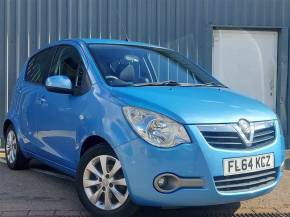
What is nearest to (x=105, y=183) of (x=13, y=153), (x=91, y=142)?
(x=91, y=142)

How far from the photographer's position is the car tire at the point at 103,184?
442cm

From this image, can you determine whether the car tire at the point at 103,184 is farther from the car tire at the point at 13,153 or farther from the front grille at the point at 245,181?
the car tire at the point at 13,153

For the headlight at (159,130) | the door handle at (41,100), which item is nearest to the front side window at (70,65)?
the door handle at (41,100)

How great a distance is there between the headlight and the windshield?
0.73 metres

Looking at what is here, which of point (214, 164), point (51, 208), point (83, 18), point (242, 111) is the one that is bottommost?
point (51, 208)

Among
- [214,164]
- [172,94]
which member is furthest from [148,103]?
[214,164]

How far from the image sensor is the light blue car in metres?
4.17

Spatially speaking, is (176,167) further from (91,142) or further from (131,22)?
(131,22)

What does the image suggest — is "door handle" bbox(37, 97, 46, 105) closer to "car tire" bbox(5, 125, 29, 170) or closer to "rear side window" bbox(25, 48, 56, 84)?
"rear side window" bbox(25, 48, 56, 84)

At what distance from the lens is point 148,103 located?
14.3 ft

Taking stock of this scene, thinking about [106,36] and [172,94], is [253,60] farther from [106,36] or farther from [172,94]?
[172,94]

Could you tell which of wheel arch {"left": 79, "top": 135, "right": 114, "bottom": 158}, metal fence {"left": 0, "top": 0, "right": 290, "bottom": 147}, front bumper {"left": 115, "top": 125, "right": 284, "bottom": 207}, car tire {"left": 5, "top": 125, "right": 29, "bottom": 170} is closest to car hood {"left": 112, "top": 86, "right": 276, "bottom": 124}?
front bumper {"left": 115, "top": 125, "right": 284, "bottom": 207}

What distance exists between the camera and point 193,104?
4.45m

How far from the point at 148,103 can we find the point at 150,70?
1.15 meters
